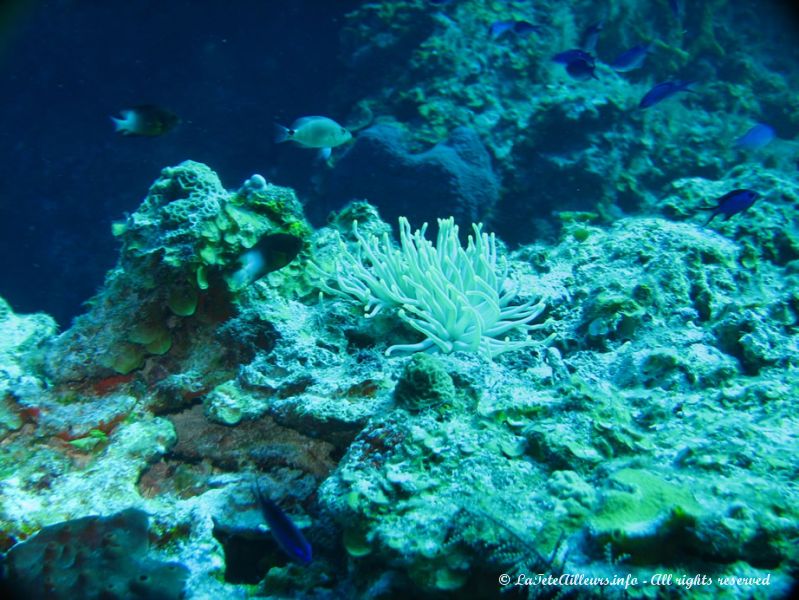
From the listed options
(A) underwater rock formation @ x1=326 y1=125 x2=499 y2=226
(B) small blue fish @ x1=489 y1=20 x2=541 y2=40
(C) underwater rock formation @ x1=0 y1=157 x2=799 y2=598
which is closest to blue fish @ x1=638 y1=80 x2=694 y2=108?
(A) underwater rock formation @ x1=326 y1=125 x2=499 y2=226

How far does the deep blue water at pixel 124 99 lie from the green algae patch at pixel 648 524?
10.3 m

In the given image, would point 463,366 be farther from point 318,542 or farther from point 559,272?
point 559,272

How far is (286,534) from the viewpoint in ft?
5.15

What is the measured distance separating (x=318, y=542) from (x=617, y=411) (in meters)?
1.45

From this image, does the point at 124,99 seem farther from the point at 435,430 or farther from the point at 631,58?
the point at 435,430

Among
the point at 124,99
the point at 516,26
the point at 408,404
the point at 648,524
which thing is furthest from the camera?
the point at 124,99

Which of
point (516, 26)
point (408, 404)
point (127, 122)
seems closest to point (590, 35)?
point (516, 26)

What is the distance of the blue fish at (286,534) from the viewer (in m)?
1.55

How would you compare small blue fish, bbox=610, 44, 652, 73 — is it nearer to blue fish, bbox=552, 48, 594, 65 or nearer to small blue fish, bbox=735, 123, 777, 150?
blue fish, bbox=552, 48, 594, 65

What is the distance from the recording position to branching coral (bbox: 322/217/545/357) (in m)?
2.67

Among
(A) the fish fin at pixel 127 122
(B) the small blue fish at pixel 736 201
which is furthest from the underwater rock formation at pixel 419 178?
(A) the fish fin at pixel 127 122

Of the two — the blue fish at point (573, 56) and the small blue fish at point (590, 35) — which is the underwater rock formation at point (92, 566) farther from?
the small blue fish at point (590, 35)

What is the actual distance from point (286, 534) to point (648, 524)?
1191mm

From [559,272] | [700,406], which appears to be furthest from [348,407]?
[559,272]
